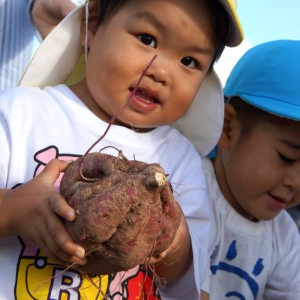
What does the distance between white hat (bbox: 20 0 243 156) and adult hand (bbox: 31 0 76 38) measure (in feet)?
1.34

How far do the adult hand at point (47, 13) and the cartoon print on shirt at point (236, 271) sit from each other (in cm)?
122

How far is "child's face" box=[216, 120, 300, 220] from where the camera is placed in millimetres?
1927

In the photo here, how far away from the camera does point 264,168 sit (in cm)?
193

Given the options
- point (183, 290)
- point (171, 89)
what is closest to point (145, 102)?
point (171, 89)

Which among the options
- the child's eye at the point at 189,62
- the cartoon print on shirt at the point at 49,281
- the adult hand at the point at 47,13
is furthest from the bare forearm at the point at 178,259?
the adult hand at the point at 47,13

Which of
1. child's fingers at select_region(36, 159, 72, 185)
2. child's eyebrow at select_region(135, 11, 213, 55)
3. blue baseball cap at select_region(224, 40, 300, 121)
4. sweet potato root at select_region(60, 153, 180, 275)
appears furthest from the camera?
blue baseball cap at select_region(224, 40, 300, 121)

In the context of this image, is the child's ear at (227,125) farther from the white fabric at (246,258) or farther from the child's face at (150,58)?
the child's face at (150,58)

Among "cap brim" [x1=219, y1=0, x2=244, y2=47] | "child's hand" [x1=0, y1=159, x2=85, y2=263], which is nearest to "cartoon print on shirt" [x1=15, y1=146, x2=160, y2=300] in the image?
"child's hand" [x1=0, y1=159, x2=85, y2=263]

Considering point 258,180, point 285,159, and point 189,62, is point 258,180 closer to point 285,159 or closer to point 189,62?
point 285,159

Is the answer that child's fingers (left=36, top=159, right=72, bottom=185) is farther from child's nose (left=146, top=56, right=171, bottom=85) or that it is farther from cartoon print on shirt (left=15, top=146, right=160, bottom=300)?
child's nose (left=146, top=56, right=171, bottom=85)

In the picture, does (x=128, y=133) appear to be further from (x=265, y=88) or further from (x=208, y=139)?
(x=265, y=88)

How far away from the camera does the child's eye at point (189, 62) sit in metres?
1.47

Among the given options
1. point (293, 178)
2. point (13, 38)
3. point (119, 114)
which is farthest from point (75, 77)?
point (293, 178)

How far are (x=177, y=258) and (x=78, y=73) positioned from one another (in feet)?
2.48
